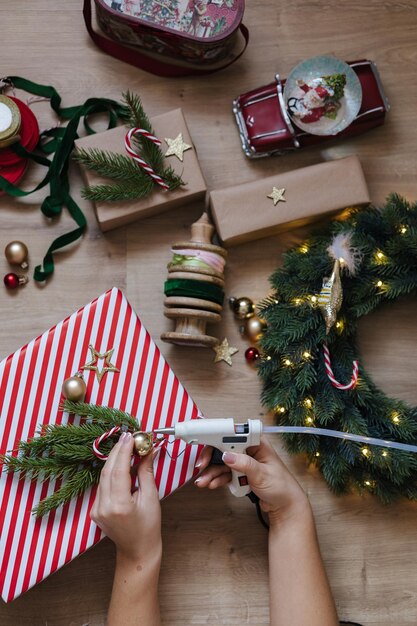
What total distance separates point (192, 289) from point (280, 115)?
44 centimetres

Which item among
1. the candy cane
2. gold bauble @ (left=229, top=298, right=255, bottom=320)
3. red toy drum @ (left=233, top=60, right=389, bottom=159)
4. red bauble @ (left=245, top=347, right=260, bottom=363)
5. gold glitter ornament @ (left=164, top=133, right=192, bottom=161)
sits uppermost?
red toy drum @ (left=233, top=60, right=389, bottom=159)

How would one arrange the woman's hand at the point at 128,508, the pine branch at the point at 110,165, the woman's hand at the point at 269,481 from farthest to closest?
the pine branch at the point at 110,165 < the woman's hand at the point at 269,481 < the woman's hand at the point at 128,508

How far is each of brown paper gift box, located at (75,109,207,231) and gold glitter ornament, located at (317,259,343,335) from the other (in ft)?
1.11

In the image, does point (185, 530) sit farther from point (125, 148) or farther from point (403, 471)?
point (125, 148)

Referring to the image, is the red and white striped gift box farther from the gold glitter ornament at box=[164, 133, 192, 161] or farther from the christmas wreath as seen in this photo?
the gold glitter ornament at box=[164, 133, 192, 161]

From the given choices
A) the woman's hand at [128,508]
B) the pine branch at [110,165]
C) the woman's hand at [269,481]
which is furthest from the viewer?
the pine branch at [110,165]

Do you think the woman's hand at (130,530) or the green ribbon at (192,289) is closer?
the woman's hand at (130,530)

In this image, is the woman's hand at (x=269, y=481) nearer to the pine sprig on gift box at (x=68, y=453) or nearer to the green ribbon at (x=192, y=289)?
the pine sprig on gift box at (x=68, y=453)

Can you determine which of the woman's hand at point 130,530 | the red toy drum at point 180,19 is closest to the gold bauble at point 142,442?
the woman's hand at point 130,530

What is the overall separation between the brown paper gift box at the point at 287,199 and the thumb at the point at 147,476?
492 mm

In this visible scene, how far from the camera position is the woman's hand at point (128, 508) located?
1190 millimetres

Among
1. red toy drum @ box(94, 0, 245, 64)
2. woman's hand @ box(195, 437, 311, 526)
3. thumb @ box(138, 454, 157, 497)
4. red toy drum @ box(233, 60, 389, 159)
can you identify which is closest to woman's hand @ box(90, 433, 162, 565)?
thumb @ box(138, 454, 157, 497)

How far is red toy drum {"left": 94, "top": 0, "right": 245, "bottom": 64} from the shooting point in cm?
142

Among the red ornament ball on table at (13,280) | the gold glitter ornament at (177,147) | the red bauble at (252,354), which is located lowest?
the red bauble at (252,354)
